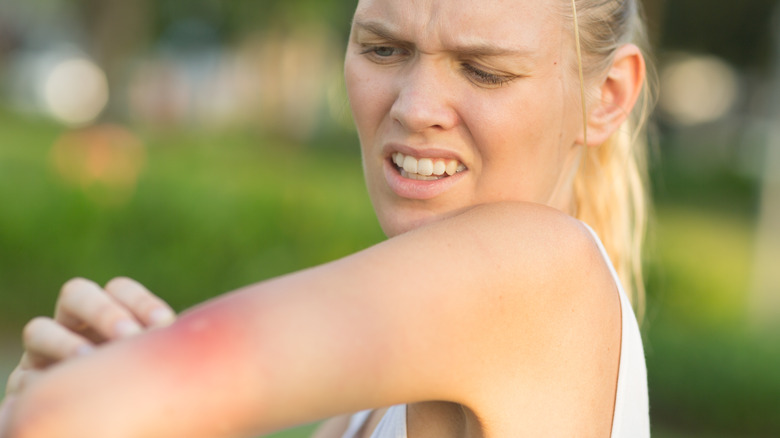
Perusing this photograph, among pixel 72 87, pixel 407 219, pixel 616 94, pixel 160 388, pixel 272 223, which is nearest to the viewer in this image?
pixel 160 388

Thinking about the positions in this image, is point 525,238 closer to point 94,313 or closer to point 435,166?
point 435,166

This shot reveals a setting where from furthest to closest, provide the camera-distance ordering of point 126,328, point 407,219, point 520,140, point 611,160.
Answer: point 611,160 → point 407,219 → point 520,140 → point 126,328

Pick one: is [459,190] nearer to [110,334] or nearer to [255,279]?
[110,334]

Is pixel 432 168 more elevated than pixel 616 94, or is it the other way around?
pixel 616 94

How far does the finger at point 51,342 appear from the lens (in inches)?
51.1

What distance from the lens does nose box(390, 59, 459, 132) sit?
1.76 meters

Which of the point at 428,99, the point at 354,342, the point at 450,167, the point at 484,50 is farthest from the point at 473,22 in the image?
the point at 354,342

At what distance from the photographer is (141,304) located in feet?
4.39

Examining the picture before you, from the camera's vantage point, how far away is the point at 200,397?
1.18 m

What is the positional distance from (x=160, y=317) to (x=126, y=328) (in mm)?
51

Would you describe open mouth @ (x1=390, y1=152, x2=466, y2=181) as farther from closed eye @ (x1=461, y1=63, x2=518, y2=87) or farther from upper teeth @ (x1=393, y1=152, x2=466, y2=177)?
closed eye @ (x1=461, y1=63, x2=518, y2=87)

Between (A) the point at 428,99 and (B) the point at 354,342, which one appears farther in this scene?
(A) the point at 428,99

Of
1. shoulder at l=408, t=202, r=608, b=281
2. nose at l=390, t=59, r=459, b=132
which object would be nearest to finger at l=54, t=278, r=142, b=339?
shoulder at l=408, t=202, r=608, b=281

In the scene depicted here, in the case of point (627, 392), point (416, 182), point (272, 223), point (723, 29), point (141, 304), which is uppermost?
point (723, 29)
